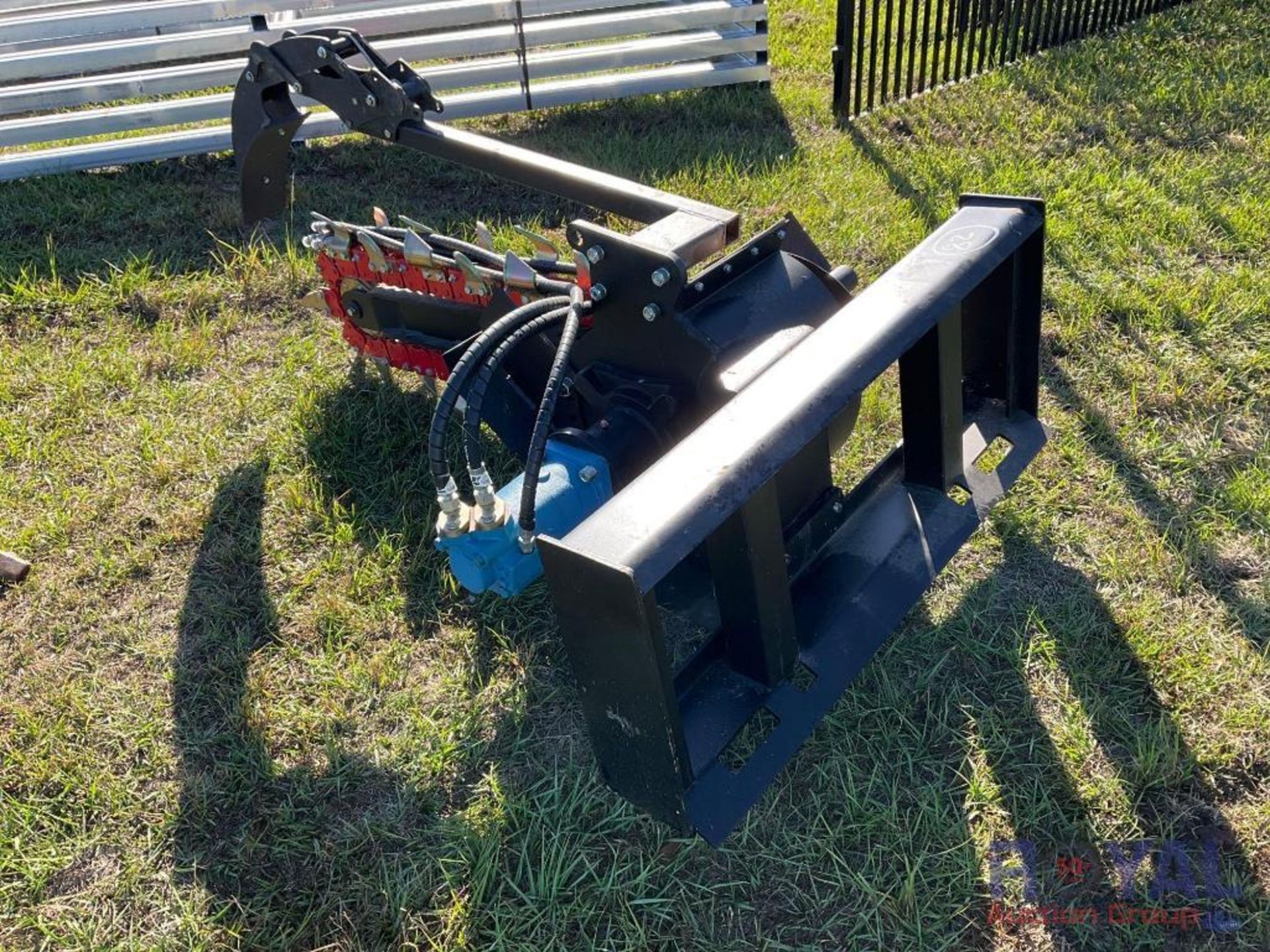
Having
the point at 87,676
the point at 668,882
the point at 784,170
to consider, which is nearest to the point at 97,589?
the point at 87,676

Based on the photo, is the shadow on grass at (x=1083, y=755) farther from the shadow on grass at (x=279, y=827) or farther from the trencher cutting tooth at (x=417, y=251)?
the trencher cutting tooth at (x=417, y=251)

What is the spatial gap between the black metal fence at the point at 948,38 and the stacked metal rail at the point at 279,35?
1.84ft

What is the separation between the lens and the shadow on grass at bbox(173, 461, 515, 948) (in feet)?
6.62

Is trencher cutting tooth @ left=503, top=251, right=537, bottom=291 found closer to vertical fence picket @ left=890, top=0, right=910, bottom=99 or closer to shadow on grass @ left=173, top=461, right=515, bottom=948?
shadow on grass @ left=173, top=461, right=515, bottom=948

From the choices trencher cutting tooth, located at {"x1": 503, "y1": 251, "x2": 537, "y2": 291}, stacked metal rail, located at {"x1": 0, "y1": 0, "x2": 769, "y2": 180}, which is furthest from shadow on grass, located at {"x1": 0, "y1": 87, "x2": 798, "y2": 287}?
trencher cutting tooth, located at {"x1": 503, "y1": 251, "x2": 537, "y2": 291}

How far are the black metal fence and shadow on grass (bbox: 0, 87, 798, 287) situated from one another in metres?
0.46

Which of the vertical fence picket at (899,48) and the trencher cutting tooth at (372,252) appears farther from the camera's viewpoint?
the vertical fence picket at (899,48)

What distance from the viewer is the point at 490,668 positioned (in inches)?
98.0

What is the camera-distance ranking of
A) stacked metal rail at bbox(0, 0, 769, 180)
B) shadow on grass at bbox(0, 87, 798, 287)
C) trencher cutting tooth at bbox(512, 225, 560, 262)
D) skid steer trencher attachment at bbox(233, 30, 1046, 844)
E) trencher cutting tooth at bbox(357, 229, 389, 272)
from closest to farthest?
skid steer trencher attachment at bbox(233, 30, 1046, 844)
trencher cutting tooth at bbox(512, 225, 560, 262)
trencher cutting tooth at bbox(357, 229, 389, 272)
shadow on grass at bbox(0, 87, 798, 287)
stacked metal rail at bbox(0, 0, 769, 180)

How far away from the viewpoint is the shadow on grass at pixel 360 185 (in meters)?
4.42

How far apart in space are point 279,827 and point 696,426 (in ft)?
4.03

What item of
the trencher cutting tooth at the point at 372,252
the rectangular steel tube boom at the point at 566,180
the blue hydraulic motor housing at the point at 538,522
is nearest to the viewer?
the blue hydraulic motor housing at the point at 538,522

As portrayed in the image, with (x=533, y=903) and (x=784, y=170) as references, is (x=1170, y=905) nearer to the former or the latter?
(x=533, y=903)

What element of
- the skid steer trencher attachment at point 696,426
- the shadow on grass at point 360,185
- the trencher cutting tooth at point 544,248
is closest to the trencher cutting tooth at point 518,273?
the skid steer trencher attachment at point 696,426
